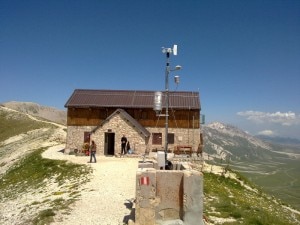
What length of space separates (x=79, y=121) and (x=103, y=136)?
525 centimetres

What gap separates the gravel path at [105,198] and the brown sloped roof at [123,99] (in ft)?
43.2

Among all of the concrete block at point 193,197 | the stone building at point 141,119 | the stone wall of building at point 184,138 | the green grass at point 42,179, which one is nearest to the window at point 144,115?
the stone building at point 141,119

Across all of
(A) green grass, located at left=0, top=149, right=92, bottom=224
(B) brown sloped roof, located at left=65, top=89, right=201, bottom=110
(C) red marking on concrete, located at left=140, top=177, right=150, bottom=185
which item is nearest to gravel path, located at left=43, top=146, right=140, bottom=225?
(A) green grass, located at left=0, top=149, right=92, bottom=224

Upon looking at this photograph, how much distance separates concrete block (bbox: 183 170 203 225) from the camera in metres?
12.4

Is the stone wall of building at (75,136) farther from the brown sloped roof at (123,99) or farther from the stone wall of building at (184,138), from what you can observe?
the stone wall of building at (184,138)

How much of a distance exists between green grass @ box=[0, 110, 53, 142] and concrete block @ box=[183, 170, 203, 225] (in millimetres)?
55190

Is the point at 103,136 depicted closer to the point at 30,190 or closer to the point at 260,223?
the point at 30,190

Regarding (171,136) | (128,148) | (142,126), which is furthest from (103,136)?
(171,136)

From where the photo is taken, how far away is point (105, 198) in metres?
18.1

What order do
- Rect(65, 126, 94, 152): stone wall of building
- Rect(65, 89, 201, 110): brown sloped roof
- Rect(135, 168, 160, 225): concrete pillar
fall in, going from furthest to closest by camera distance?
Rect(65, 89, 201, 110): brown sloped roof, Rect(65, 126, 94, 152): stone wall of building, Rect(135, 168, 160, 225): concrete pillar

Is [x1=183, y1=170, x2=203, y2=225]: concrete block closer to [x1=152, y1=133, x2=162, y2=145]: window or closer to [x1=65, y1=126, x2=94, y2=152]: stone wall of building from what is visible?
[x1=152, y1=133, x2=162, y2=145]: window

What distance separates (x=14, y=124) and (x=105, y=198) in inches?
2524

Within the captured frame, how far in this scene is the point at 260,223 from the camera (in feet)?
49.9

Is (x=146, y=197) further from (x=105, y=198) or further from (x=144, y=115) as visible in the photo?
(x=144, y=115)
